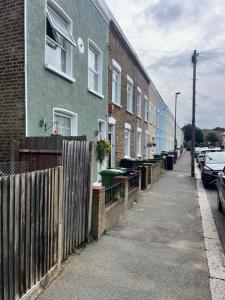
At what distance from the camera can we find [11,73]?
6652 mm

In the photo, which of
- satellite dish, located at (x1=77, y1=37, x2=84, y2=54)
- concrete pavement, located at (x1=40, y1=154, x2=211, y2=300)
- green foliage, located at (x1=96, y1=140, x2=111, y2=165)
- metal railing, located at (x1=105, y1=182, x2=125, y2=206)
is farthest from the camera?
green foliage, located at (x1=96, y1=140, x2=111, y2=165)

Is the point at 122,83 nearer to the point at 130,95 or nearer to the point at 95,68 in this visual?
the point at 130,95

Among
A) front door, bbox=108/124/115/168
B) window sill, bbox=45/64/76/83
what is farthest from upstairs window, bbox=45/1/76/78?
front door, bbox=108/124/115/168

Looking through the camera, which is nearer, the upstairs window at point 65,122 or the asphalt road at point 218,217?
the asphalt road at point 218,217

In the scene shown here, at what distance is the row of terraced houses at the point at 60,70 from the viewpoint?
21.6 ft

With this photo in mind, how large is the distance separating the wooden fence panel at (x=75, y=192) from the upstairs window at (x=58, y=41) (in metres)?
3.26

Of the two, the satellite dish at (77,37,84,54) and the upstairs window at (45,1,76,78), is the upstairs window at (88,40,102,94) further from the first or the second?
the upstairs window at (45,1,76,78)

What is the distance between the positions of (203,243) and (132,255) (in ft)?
5.65

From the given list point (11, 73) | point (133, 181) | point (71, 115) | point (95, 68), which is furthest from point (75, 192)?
point (95, 68)

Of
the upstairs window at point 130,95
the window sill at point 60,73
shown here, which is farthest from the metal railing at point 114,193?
the upstairs window at point 130,95

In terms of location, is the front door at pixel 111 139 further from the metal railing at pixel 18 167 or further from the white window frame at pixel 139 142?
the metal railing at pixel 18 167

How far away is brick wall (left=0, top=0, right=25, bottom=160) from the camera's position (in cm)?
654

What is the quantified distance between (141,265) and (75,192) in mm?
1582

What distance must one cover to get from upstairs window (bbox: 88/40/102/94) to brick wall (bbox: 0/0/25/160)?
4.44 m
